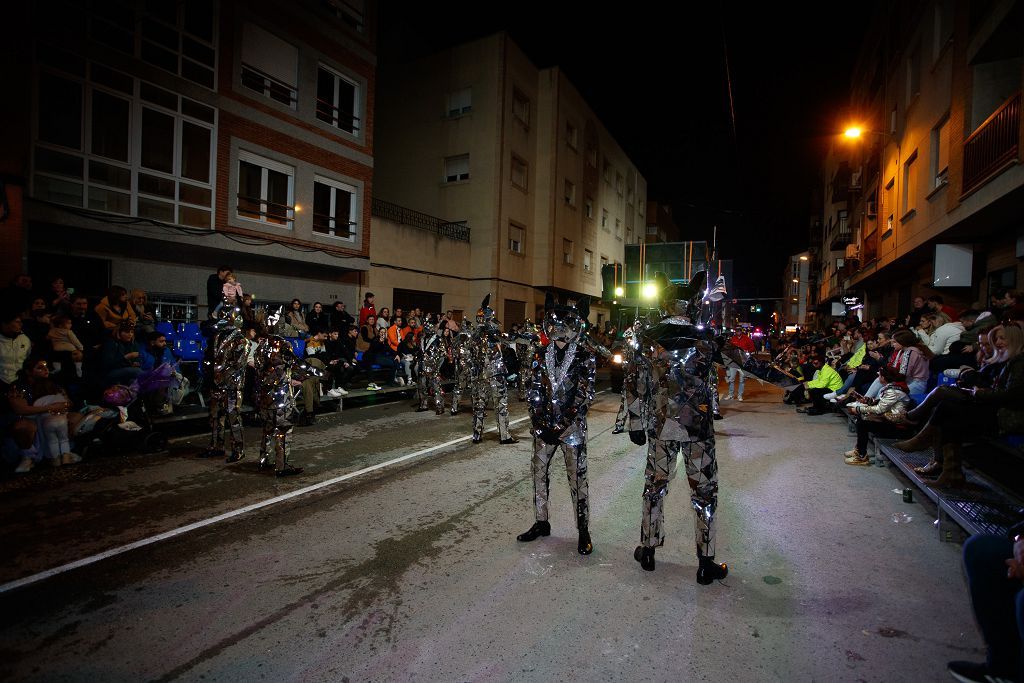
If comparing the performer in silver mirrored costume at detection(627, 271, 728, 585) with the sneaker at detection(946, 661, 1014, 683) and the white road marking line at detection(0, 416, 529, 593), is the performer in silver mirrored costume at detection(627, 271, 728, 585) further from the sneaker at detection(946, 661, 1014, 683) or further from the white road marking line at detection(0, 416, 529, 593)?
the white road marking line at detection(0, 416, 529, 593)

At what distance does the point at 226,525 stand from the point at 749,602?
440cm

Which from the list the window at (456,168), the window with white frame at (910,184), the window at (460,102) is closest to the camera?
the window with white frame at (910,184)

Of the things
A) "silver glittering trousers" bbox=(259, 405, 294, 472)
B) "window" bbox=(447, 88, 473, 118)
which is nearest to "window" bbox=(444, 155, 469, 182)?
"window" bbox=(447, 88, 473, 118)

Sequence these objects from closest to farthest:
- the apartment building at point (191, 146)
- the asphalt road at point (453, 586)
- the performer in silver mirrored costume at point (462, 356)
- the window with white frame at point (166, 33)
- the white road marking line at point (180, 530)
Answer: the asphalt road at point (453, 586)
the white road marking line at point (180, 530)
the performer in silver mirrored costume at point (462, 356)
the apartment building at point (191, 146)
the window with white frame at point (166, 33)

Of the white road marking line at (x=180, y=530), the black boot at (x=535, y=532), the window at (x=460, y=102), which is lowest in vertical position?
the white road marking line at (x=180, y=530)

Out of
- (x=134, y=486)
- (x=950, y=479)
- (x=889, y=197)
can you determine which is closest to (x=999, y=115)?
(x=950, y=479)

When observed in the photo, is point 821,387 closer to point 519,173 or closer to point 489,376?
point 489,376

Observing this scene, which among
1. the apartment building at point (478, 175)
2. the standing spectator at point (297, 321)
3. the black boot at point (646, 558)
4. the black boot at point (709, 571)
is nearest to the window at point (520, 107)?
the apartment building at point (478, 175)

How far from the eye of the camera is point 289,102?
16141mm

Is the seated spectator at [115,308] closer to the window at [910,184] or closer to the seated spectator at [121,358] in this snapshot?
the seated spectator at [121,358]

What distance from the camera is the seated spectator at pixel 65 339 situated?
7559 millimetres

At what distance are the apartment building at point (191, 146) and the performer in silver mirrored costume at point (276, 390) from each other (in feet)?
25.4

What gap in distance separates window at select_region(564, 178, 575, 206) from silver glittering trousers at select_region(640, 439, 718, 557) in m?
26.9

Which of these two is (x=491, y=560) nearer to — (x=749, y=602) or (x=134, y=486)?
(x=749, y=602)
